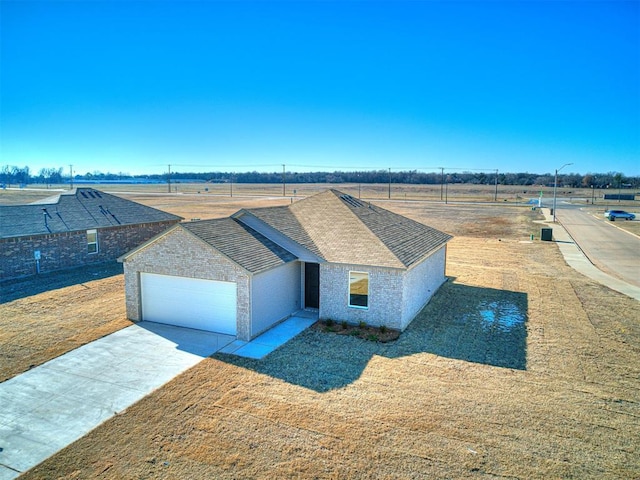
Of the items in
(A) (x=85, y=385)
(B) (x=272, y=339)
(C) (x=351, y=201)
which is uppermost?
(C) (x=351, y=201)

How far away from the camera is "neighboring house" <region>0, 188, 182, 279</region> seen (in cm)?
2306

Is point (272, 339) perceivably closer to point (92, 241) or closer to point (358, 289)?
point (358, 289)

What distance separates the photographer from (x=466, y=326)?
15.6 m

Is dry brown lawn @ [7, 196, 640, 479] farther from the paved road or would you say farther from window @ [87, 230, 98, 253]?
window @ [87, 230, 98, 253]

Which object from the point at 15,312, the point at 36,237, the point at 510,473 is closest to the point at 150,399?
the point at 510,473

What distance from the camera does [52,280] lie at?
22.3 m

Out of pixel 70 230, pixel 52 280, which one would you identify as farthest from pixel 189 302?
pixel 70 230

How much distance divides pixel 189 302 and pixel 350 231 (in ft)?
21.9

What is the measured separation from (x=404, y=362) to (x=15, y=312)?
49.2ft

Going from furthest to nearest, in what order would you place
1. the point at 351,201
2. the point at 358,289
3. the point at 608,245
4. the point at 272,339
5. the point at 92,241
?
the point at 608,245 → the point at 92,241 → the point at 351,201 → the point at 358,289 → the point at 272,339

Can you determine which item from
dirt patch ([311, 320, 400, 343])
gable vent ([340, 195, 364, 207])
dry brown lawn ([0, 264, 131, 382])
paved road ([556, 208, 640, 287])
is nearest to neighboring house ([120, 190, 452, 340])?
dirt patch ([311, 320, 400, 343])

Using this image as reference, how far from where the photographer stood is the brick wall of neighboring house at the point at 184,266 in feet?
45.6

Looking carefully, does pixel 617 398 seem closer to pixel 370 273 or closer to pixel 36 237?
pixel 370 273

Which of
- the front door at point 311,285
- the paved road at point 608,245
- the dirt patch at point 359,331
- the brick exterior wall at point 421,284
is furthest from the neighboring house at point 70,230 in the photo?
the paved road at point 608,245
